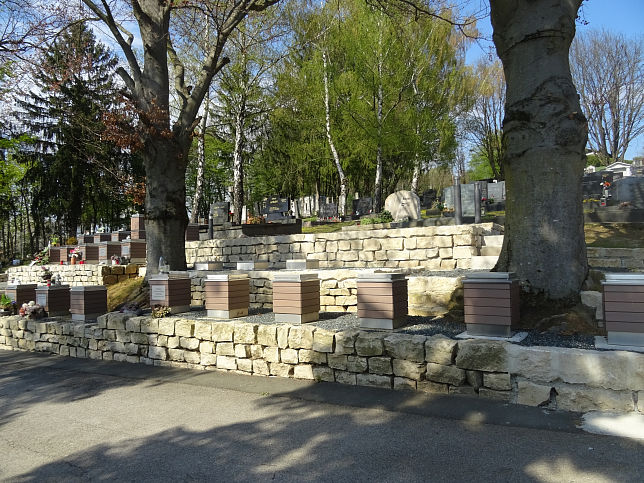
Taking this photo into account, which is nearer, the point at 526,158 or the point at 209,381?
the point at 526,158

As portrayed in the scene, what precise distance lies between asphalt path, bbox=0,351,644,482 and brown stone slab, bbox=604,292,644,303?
1.03 metres

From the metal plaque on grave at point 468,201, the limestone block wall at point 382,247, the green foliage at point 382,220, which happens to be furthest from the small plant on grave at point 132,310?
the metal plaque on grave at point 468,201

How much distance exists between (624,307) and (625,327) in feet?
0.55

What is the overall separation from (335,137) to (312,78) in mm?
3085

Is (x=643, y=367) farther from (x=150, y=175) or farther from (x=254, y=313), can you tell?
(x=150, y=175)

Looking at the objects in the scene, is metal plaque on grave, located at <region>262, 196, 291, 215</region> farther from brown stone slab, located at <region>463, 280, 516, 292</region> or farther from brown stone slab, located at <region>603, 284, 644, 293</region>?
brown stone slab, located at <region>603, 284, 644, 293</region>

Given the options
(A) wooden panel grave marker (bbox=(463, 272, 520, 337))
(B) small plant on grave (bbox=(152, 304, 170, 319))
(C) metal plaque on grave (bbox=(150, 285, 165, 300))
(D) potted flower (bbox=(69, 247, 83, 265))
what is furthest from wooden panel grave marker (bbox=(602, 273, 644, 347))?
(D) potted flower (bbox=(69, 247, 83, 265))

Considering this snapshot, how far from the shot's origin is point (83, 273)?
14461mm

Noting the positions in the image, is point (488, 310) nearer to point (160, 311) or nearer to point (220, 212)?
point (160, 311)

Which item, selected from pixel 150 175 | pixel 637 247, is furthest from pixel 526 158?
pixel 150 175

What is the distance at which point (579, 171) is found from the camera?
4.82 m

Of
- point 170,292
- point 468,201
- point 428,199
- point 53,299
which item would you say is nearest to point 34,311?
point 53,299

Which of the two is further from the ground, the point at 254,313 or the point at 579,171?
the point at 579,171

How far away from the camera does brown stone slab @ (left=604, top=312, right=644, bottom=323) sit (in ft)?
12.0
